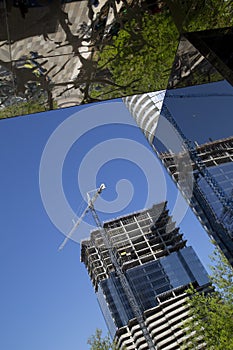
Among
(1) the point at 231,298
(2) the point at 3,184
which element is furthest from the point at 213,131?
(2) the point at 3,184

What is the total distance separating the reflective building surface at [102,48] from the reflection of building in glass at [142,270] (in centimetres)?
4169

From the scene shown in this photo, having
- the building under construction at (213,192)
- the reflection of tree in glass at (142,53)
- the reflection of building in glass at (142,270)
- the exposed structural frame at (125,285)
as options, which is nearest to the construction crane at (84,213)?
the exposed structural frame at (125,285)

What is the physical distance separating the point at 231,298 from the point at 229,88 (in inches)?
301

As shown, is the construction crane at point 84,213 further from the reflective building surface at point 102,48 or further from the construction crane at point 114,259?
the reflective building surface at point 102,48

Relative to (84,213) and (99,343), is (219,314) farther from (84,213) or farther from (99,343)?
(84,213)

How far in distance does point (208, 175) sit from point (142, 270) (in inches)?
1910

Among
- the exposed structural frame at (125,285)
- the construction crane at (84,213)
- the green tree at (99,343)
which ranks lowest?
the green tree at (99,343)

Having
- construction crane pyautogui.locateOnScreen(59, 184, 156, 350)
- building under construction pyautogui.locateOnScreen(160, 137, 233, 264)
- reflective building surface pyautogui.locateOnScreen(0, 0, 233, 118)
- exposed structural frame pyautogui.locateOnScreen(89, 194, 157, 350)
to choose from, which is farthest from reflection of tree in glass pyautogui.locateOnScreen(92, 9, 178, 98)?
construction crane pyautogui.locateOnScreen(59, 184, 156, 350)

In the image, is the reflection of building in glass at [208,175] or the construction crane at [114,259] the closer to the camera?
the reflection of building in glass at [208,175]

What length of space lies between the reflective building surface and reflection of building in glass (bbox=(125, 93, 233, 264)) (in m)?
0.47

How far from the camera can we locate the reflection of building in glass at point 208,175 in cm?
210

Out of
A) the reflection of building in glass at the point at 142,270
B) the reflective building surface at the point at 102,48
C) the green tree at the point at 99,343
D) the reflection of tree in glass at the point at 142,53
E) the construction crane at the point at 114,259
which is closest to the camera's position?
the reflective building surface at the point at 102,48

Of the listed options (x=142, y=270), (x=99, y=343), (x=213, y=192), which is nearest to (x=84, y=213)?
(x=142, y=270)

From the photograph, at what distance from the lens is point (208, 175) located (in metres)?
2.29
